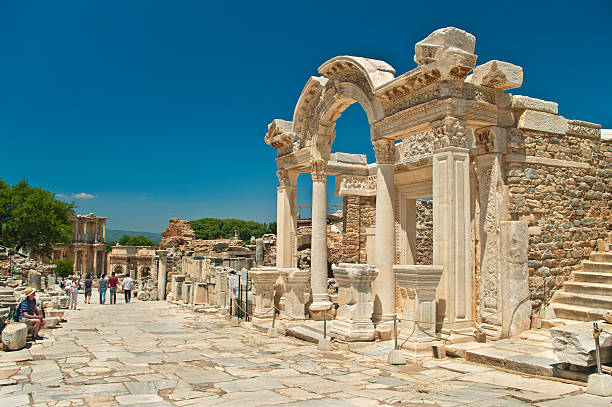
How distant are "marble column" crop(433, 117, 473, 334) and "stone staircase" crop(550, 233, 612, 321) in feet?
6.96

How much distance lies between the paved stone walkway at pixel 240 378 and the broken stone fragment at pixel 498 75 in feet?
16.9

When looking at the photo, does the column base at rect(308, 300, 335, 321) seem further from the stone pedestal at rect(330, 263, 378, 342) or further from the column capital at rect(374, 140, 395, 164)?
the column capital at rect(374, 140, 395, 164)

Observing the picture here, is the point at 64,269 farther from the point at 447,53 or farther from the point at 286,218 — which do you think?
the point at 447,53

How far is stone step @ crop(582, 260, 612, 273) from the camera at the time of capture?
1055cm

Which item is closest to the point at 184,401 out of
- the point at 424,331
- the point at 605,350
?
the point at 424,331

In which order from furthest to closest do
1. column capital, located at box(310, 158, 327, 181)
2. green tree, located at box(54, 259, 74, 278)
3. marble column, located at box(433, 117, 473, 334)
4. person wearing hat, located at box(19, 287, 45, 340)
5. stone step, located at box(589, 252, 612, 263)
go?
green tree, located at box(54, 259, 74, 278) < column capital, located at box(310, 158, 327, 181) < person wearing hat, located at box(19, 287, 45, 340) < stone step, located at box(589, 252, 612, 263) < marble column, located at box(433, 117, 473, 334)

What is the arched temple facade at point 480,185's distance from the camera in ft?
30.8

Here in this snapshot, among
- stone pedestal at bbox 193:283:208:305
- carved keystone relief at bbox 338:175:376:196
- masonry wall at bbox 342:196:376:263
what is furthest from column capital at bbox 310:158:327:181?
stone pedestal at bbox 193:283:208:305

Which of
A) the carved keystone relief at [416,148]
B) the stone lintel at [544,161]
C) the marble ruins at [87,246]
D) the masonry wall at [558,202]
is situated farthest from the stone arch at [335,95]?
the marble ruins at [87,246]

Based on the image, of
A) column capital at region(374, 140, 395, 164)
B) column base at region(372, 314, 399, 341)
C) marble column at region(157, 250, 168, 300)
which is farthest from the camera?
marble column at region(157, 250, 168, 300)

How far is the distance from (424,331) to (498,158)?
3.65 metres

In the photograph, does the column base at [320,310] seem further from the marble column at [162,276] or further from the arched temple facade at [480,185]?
the marble column at [162,276]

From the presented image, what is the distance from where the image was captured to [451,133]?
30.9 ft

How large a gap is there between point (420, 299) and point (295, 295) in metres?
4.86
